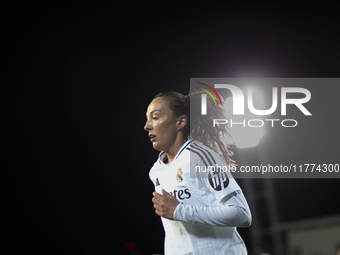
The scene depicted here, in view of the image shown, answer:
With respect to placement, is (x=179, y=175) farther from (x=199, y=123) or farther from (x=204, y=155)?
(x=199, y=123)

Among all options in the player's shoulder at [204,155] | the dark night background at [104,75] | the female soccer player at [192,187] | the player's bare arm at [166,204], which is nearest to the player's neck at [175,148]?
the female soccer player at [192,187]

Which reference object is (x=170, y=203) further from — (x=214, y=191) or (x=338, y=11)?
(x=338, y=11)

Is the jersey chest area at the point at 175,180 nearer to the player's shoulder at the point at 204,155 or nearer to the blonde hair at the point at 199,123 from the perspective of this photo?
the player's shoulder at the point at 204,155

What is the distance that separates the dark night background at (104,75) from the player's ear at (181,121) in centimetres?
102

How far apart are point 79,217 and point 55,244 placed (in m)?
0.74

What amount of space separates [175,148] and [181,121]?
0.20 meters

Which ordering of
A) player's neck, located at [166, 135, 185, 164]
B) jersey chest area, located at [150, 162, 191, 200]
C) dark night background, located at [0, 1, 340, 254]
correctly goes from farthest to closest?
dark night background, located at [0, 1, 340, 254]
player's neck, located at [166, 135, 185, 164]
jersey chest area, located at [150, 162, 191, 200]

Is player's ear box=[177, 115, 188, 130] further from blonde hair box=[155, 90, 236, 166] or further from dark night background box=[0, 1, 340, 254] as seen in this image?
dark night background box=[0, 1, 340, 254]

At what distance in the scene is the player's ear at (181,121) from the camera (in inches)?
90.0

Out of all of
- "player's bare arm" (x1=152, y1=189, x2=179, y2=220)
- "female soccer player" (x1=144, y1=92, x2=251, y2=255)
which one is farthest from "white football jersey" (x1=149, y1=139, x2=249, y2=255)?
"player's bare arm" (x1=152, y1=189, x2=179, y2=220)

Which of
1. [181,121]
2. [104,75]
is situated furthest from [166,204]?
[104,75]

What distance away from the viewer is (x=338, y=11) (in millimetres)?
3443

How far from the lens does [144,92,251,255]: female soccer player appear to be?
188 cm

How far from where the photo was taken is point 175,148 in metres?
2.25
